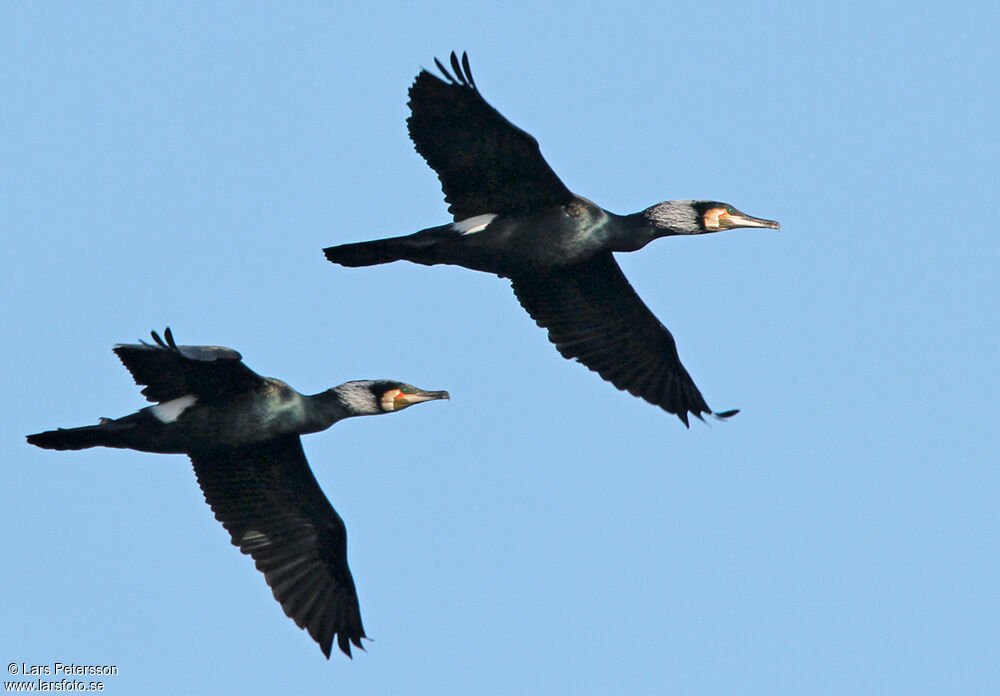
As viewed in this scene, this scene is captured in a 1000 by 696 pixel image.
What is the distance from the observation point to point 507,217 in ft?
48.6

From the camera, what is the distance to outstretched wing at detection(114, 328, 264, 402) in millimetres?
13477

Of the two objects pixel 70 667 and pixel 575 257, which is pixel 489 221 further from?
pixel 70 667

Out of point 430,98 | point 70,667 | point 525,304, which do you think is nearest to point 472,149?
point 430,98

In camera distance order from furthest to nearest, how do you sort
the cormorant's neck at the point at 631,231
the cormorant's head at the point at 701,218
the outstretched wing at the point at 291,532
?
the cormorant's head at the point at 701,218, the cormorant's neck at the point at 631,231, the outstretched wing at the point at 291,532

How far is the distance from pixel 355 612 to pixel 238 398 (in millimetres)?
2351

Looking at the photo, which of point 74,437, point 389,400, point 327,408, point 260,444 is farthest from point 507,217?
point 74,437

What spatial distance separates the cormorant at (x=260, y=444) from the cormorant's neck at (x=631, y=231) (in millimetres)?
2036

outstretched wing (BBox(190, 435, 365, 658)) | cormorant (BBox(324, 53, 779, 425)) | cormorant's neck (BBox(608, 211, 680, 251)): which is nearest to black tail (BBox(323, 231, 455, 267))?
cormorant (BBox(324, 53, 779, 425))

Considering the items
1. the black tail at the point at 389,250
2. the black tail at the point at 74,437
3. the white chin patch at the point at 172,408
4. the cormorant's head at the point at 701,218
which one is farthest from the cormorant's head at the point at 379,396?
the cormorant's head at the point at 701,218

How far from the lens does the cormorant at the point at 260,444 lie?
1362 centimetres

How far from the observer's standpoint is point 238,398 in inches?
546

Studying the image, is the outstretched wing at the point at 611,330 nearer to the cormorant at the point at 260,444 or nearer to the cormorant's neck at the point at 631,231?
the cormorant's neck at the point at 631,231

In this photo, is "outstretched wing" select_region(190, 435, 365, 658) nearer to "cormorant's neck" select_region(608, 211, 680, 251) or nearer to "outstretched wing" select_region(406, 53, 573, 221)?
"outstretched wing" select_region(406, 53, 573, 221)

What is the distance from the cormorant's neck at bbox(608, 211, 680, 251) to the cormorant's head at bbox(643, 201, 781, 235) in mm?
118
